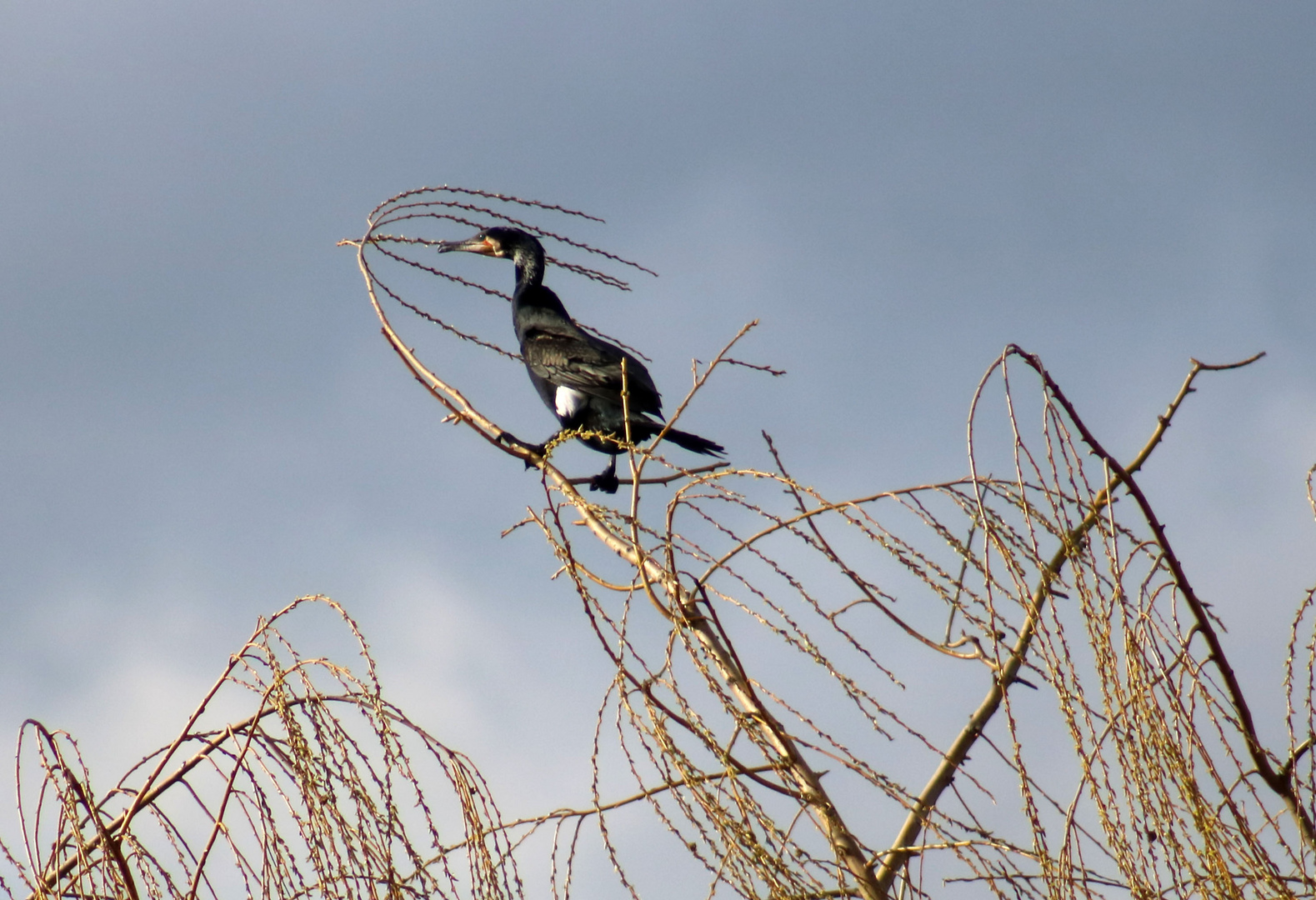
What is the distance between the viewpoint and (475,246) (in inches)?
215

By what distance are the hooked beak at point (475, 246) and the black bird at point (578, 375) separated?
0.19 m

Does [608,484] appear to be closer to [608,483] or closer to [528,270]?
[608,483]

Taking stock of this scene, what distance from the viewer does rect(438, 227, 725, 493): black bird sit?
398 cm

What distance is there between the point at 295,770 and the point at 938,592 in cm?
97

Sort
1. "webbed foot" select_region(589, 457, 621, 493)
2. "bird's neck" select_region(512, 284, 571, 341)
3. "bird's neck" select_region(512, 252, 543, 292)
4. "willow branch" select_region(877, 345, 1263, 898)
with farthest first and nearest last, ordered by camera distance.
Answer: "bird's neck" select_region(512, 252, 543, 292) < "bird's neck" select_region(512, 284, 571, 341) < "webbed foot" select_region(589, 457, 621, 493) < "willow branch" select_region(877, 345, 1263, 898)

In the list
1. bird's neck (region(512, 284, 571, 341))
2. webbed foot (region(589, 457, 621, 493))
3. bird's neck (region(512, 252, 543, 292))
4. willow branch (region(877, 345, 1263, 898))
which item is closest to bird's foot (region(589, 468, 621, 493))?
webbed foot (region(589, 457, 621, 493))

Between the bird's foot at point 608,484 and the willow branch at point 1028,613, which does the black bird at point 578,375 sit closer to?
the bird's foot at point 608,484

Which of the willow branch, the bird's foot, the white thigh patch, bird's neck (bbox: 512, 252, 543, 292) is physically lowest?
the willow branch

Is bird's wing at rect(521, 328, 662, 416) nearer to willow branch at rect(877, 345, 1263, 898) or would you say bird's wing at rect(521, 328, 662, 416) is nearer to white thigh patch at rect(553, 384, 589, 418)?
white thigh patch at rect(553, 384, 589, 418)

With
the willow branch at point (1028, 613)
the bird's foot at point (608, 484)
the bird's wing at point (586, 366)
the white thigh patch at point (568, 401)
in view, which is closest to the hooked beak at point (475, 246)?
the bird's wing at point (586, 366)

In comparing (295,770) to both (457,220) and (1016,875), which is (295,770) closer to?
(1016,875)

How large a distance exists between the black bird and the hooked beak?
189 mm

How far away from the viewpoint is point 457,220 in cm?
281

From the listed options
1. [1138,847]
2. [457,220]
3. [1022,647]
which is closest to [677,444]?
[457,220]
